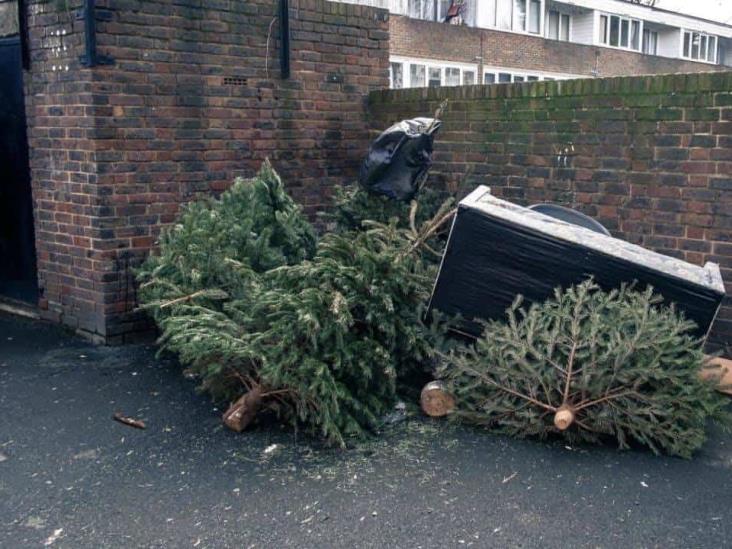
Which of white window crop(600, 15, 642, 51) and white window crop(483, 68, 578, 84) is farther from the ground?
white window crop(600, 15, 642, 51)

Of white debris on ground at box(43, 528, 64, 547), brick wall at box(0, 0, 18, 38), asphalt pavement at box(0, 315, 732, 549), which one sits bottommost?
white debris on ground at box(43, 528, 64, 547)

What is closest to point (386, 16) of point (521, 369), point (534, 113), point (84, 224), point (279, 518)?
point (534, 113)

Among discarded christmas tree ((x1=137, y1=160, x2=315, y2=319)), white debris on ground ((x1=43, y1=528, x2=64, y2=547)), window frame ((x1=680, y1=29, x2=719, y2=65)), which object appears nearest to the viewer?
white debris on ground ((x1=43, y1=528, x2=64, y2=547))

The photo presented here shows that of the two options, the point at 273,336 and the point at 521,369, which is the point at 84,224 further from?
the point at 521,369

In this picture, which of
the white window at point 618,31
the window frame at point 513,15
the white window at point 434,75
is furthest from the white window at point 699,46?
the white window at point 434,75

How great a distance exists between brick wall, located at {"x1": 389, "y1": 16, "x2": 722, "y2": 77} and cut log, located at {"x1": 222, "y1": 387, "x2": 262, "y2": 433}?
24441 millimetres

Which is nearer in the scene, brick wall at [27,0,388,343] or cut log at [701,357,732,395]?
cut log at [701,357,732,395]

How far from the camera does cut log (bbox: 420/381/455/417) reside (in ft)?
16.0

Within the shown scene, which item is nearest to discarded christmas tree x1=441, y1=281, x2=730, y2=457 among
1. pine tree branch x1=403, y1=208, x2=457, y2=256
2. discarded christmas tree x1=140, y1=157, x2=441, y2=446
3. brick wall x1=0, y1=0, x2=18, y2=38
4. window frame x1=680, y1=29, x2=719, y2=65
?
discarded christmas tree x1=140, y1=157, x2=441, y2=446

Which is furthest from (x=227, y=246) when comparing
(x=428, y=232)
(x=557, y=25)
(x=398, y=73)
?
(x=557, y=25)

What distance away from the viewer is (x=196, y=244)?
5719mm

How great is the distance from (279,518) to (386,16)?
615 centimetres

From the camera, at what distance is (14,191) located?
7781 millimetres

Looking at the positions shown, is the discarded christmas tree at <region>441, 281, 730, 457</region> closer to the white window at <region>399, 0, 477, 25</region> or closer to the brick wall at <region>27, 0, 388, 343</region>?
the brick wall at <region>27, 0, 388, 343</region>
